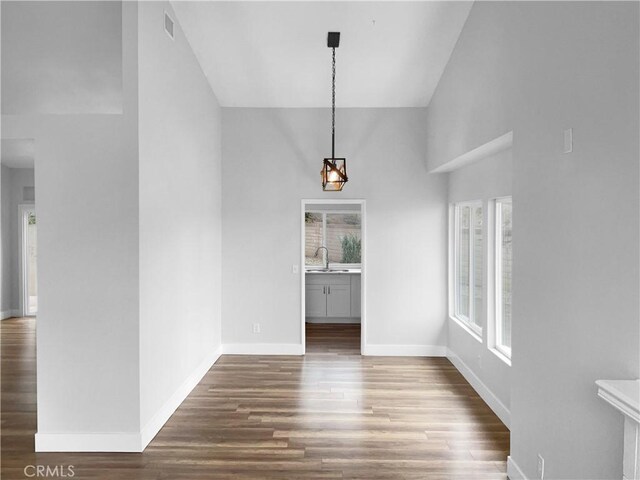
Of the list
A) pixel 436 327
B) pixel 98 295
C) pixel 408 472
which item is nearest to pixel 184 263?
pixel 98 295

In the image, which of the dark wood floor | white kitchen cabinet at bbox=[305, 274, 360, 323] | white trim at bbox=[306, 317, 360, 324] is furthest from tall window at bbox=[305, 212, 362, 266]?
the dark wood floor

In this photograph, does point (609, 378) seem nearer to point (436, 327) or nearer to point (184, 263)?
point (184, 263)

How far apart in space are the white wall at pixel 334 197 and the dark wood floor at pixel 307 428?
0.68m

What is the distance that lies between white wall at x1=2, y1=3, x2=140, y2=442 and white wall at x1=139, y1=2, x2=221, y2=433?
102mm

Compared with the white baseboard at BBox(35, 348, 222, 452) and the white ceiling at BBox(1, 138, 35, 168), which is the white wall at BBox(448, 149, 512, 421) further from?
the white ceiling at BBox(1, 138, 35, 168)

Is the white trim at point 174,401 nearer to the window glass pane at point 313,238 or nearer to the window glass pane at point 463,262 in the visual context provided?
the window glass pane at point 463,262

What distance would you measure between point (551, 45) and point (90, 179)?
3157mm

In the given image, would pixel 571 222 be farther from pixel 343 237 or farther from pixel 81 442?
pixel 343 237

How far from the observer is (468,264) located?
18.3 ft

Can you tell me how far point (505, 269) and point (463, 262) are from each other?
1426 mm

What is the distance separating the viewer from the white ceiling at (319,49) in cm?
438

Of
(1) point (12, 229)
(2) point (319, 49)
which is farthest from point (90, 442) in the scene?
(1) point (12, 229)

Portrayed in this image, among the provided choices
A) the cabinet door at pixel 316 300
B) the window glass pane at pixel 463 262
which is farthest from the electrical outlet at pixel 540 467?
the cabinet door at pixel 316 300

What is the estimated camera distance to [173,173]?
432 cm
